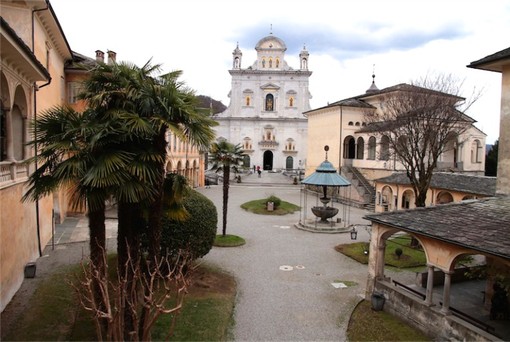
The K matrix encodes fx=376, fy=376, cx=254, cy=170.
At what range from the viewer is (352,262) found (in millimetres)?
17125

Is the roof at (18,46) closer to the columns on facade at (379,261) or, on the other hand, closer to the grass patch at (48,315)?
the grass patch at (48,315)

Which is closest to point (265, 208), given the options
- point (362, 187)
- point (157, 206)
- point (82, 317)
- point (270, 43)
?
point (362, 187)

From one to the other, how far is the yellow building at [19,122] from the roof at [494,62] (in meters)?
13.2

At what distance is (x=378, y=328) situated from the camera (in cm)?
1037

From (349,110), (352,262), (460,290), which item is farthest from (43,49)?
(349,110)

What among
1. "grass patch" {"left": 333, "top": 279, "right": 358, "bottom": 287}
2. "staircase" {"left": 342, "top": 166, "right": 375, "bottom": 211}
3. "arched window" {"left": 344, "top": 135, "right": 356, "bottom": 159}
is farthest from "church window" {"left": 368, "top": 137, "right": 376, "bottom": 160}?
"grass patch" {"left": 333, "top": 279, "right": 358, "bottom": 287}

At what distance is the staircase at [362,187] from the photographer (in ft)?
111

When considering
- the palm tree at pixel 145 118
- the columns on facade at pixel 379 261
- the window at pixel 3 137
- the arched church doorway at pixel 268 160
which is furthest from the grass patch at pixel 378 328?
the arched church doorway at pixel 268 160

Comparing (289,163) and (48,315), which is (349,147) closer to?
(289,163)

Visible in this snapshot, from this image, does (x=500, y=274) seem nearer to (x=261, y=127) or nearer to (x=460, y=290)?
(x=460, y=290)

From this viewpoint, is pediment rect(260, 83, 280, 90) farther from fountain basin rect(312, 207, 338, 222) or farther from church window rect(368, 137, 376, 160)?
fountain basin rect(312, 207, 338, 222)

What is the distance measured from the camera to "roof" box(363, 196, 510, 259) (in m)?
8.55

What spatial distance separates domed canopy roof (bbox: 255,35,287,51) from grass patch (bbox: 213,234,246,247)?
47.7 meters

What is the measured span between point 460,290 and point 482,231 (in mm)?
4750
